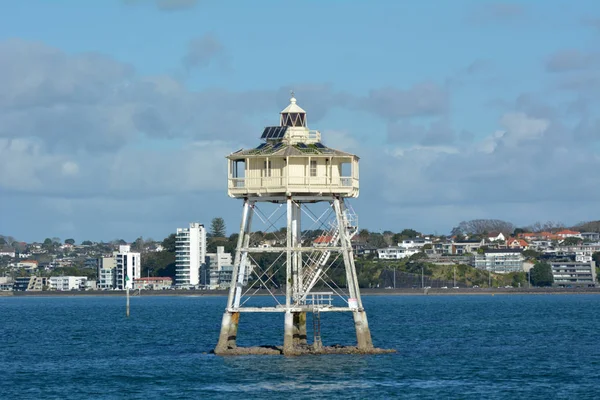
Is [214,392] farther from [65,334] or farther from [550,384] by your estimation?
[65,334]

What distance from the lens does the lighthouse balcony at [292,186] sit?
57688mm

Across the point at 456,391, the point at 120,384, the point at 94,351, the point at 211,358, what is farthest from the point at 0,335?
the point at 456,391

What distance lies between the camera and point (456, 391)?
158 feet

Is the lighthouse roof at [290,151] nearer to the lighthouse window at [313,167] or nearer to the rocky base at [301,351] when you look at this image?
the lighthouse window at [313,167]

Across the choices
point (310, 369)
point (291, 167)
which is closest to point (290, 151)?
point (291, 167)

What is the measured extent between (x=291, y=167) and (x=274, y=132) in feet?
9.52

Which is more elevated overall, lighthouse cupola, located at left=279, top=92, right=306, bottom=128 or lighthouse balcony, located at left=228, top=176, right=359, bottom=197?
lighthouse cupola, located at left=279, top=92, right=306, bottom=128

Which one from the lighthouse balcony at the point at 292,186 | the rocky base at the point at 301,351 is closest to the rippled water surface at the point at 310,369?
the rocky base at the point at 301,351

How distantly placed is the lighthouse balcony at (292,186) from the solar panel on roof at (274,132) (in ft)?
8.03

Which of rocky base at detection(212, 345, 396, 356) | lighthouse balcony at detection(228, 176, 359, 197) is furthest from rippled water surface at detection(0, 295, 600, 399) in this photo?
lighthouse balcony at detection(228, 176, 359, 197)

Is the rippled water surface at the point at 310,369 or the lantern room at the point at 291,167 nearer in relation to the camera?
the rippled water surface at the point at 310,369

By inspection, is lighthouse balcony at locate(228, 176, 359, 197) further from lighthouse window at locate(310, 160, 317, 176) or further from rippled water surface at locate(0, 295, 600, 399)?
rippled water surface at locate(0, 295, 600, 399)

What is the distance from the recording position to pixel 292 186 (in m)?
57.6

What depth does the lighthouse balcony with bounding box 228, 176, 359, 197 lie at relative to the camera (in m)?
57.7
